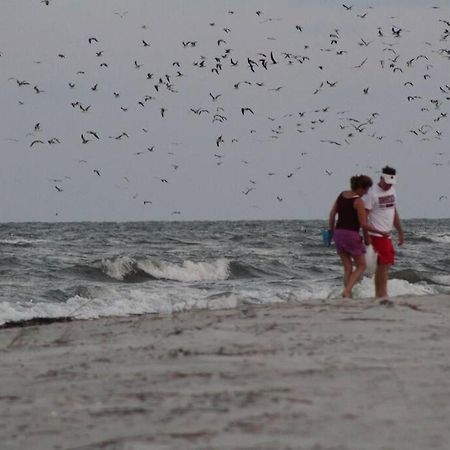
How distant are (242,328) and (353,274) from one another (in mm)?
4249

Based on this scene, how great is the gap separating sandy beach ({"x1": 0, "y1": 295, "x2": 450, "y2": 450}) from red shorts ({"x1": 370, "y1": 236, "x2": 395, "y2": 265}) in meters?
2.93

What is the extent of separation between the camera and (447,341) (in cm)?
790

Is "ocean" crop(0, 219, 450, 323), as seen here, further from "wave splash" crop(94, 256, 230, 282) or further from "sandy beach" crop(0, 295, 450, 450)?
"sandy beach" crop(0, 295, 450, 450)

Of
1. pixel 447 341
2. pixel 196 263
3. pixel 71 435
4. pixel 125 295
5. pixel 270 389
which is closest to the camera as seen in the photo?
pixel 71 435

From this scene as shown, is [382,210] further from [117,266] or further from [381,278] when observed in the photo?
[117,266]

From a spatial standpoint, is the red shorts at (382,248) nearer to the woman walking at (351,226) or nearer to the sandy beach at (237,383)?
the woman walking at (351,226)

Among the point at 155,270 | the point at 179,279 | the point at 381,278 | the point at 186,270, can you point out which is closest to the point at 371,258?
the point at 381,278

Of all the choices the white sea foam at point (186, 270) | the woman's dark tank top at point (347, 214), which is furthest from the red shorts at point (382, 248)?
the white sea foam at point (186, 270)

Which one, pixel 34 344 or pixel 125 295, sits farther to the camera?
pixel 125 295

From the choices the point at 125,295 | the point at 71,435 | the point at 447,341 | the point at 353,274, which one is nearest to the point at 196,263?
the point at 125,295

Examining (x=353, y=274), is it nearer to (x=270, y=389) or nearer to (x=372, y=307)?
(x=372, y=307)

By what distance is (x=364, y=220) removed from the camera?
12.1 m

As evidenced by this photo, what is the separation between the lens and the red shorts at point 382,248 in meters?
12.4

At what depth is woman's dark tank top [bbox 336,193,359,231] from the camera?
1223cm
